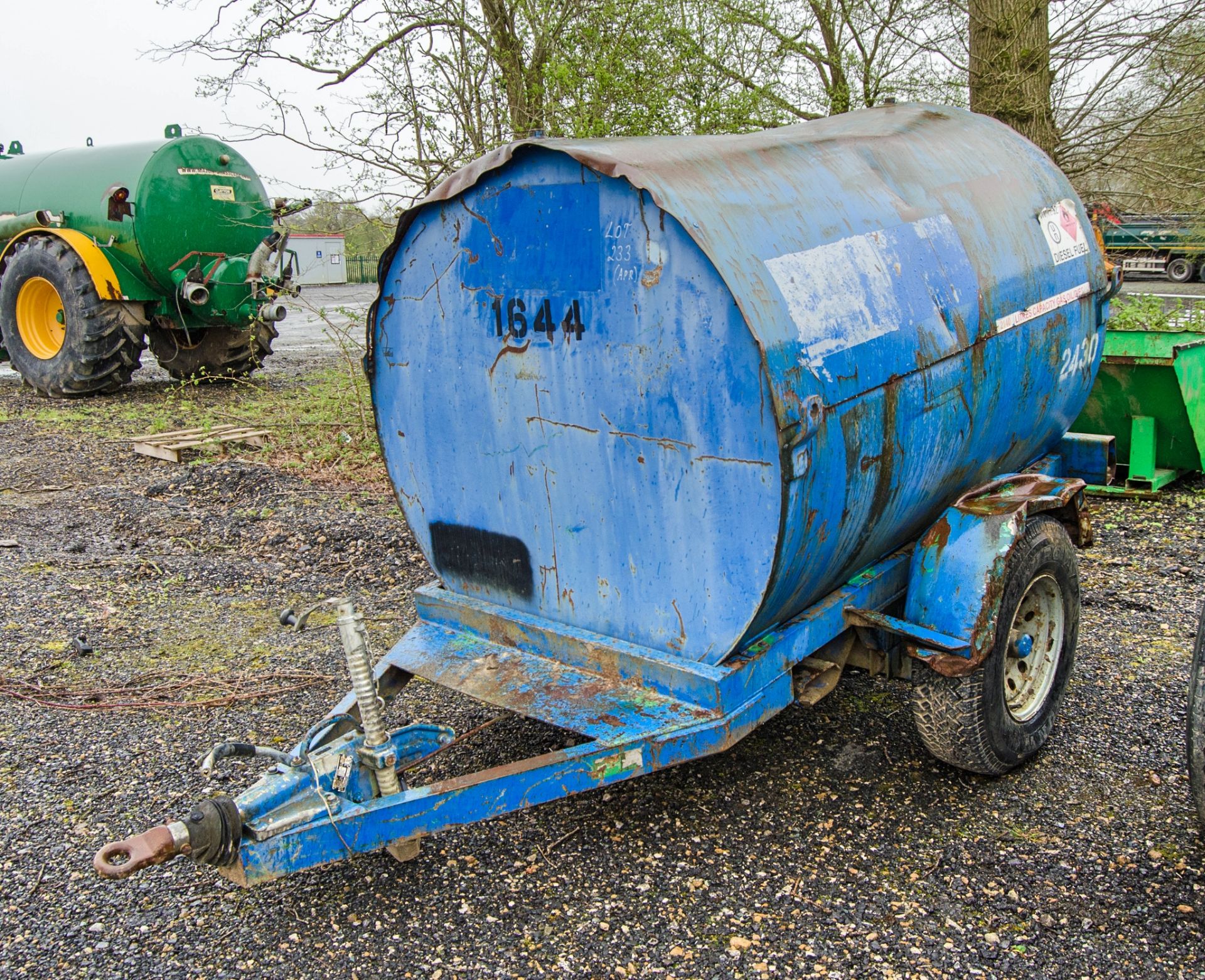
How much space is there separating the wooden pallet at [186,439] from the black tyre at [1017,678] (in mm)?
6920

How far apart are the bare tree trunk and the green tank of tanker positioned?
7167 mm

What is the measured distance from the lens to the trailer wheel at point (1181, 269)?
78.3 ft

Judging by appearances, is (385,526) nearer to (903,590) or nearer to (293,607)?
(293,607)

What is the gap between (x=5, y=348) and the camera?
12594 millimetres

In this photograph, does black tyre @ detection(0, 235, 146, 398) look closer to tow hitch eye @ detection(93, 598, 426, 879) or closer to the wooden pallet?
the wooden pallet

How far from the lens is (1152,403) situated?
6.32 metres

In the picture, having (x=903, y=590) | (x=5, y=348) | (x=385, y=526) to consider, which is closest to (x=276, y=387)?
(x=5, y=348)


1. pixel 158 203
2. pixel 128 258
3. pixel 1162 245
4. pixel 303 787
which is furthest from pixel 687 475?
pixel 1162 245

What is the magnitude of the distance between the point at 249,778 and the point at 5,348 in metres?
11.2

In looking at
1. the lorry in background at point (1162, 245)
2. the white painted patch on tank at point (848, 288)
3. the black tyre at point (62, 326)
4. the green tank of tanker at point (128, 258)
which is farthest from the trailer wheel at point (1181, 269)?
the white painted patch on tank at point (848, 288)

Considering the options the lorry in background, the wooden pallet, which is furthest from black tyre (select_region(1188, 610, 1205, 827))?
the lorry in background

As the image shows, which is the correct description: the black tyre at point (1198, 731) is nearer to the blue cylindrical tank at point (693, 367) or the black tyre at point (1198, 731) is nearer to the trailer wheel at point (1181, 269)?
the blue cylindrical tank at point (693, 367)

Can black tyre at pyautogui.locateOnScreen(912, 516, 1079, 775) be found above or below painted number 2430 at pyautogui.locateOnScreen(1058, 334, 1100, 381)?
below

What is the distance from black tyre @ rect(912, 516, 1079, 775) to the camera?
11.0 feet
